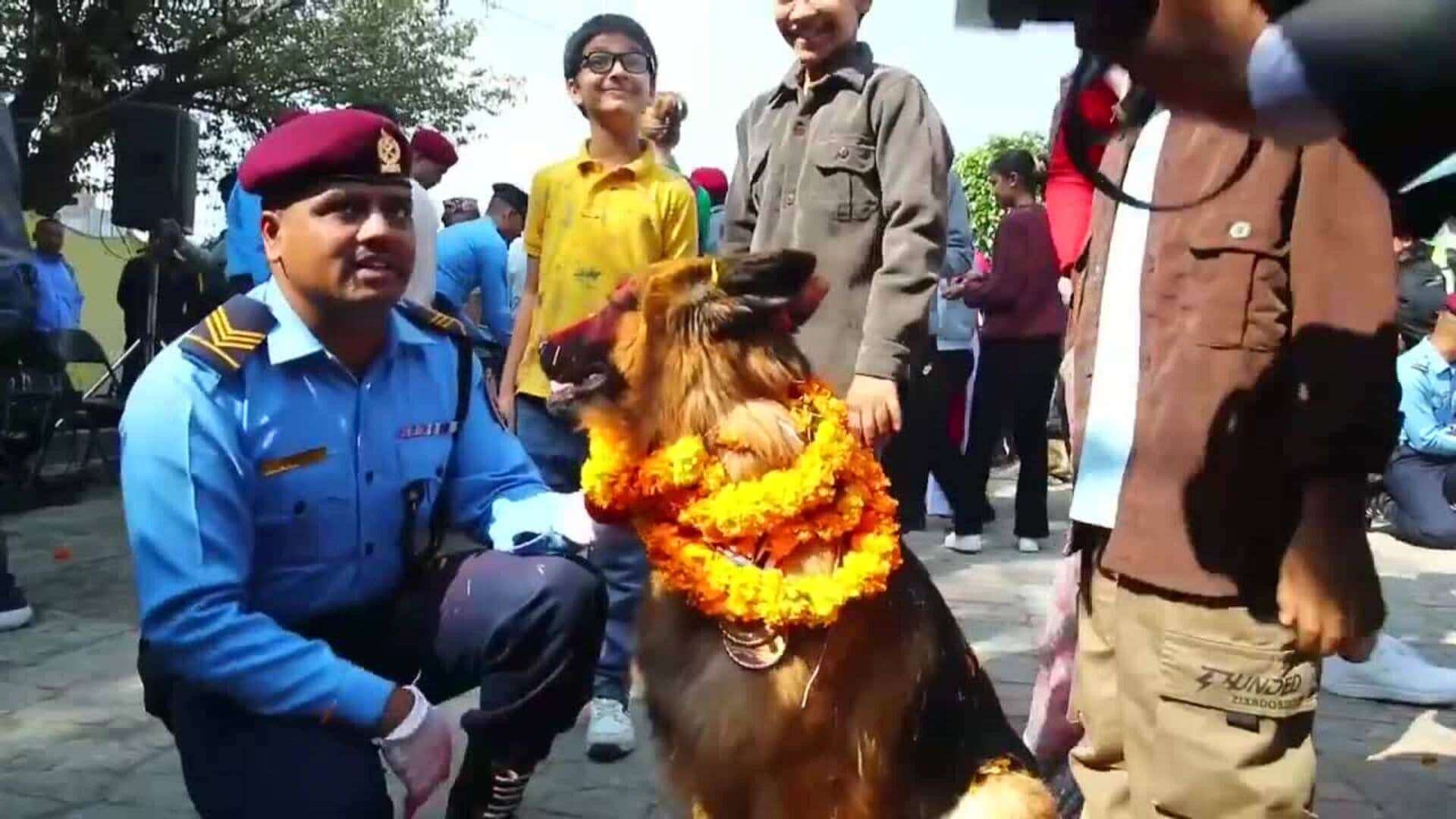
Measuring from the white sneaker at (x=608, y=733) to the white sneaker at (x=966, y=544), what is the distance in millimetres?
3793

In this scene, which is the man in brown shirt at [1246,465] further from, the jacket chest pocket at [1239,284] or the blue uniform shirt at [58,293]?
the blue uniform shirt at [58,293]

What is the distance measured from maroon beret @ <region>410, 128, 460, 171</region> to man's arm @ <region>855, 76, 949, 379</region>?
2.69 m

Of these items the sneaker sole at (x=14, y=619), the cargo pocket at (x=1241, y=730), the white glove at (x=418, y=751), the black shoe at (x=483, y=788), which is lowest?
the sneaker sole at (x=14, y=619)

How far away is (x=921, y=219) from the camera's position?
3102 millimetres

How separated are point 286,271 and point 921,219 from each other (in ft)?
4.48

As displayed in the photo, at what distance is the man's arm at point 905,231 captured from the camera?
3.09 metres

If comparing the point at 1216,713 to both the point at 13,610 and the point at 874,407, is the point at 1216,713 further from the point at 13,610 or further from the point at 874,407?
the point at 13,610

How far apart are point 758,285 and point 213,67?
20246 mm

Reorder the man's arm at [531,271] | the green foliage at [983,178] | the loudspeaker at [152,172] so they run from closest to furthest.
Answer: the man's arm at [531,271]
the loudspeaker at [152,172]
the green foliage at [983,178]

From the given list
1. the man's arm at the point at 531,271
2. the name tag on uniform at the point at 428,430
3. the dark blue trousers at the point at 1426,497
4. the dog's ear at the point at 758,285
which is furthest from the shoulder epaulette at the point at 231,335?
the dark blue trousers at the point at 1426,497

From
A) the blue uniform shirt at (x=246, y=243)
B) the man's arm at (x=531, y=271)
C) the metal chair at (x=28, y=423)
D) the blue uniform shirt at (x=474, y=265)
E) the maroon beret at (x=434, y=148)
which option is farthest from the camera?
the metal chair at (x=28, y=423)

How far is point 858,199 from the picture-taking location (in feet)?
10.5

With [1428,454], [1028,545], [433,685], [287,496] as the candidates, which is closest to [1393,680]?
[1028,545]

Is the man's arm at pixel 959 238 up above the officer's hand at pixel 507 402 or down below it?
above
